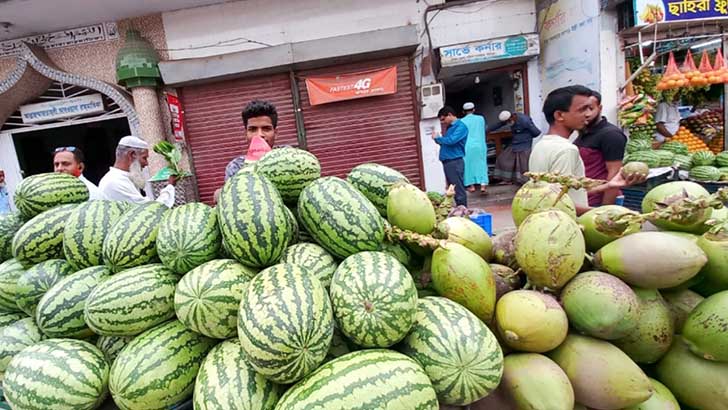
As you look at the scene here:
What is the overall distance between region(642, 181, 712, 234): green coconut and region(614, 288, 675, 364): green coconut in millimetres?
284

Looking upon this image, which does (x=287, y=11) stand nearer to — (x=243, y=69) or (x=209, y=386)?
(x=243, y=69)

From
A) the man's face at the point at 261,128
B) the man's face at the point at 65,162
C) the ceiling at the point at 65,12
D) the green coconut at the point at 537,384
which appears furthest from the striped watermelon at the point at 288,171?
the ceiling at the point at 65,12

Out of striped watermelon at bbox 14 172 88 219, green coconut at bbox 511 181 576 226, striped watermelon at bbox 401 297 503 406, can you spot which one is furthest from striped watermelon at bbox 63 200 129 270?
green coconut at bbox 511 181 576 226

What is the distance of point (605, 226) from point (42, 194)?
7.84 feet

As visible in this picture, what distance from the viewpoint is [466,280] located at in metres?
1.19

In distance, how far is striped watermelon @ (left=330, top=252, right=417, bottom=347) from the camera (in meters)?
1.02

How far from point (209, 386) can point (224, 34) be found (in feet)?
23.0

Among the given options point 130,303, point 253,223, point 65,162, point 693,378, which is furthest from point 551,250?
point 65,162

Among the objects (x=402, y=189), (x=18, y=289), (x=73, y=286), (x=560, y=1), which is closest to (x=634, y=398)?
(x=402, y=189)

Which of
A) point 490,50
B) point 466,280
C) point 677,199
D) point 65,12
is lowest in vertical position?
point 466,280

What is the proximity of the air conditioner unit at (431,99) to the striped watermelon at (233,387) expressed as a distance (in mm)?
6300

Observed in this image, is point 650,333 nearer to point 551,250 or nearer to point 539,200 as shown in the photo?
point 551,250

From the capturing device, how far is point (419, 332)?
1.10m

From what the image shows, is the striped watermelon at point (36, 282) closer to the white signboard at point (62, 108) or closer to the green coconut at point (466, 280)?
the green coconut at point (466, 280)
